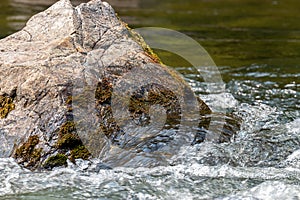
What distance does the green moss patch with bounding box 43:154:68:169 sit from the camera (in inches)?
174

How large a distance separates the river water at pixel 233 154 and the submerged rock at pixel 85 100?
162mm

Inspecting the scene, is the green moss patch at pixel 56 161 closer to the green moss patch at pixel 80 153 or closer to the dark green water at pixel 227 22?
the green moss patch at pixel 80 153

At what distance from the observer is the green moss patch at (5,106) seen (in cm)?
481

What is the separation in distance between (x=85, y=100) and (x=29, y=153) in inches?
27.0

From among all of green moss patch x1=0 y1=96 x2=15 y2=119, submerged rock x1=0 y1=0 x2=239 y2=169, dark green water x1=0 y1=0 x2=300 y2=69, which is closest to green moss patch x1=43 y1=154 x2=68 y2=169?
submerged rock x1=0 y1=0 x2=239 y2=169

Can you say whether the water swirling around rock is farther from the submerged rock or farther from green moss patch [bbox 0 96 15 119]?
green moss patch [bbox 0 96 15 119]

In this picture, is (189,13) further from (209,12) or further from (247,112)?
(247,112)

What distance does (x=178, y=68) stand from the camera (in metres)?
8.59

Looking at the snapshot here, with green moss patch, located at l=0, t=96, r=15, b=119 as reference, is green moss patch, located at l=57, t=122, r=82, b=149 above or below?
below

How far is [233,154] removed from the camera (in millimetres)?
4785

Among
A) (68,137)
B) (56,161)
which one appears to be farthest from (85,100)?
(56,161)

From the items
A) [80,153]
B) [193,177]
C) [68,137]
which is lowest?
[193,177]

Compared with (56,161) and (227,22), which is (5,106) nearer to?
(56,161)

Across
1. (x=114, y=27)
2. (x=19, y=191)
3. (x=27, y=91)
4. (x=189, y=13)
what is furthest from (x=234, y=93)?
(x=189, y=13)
